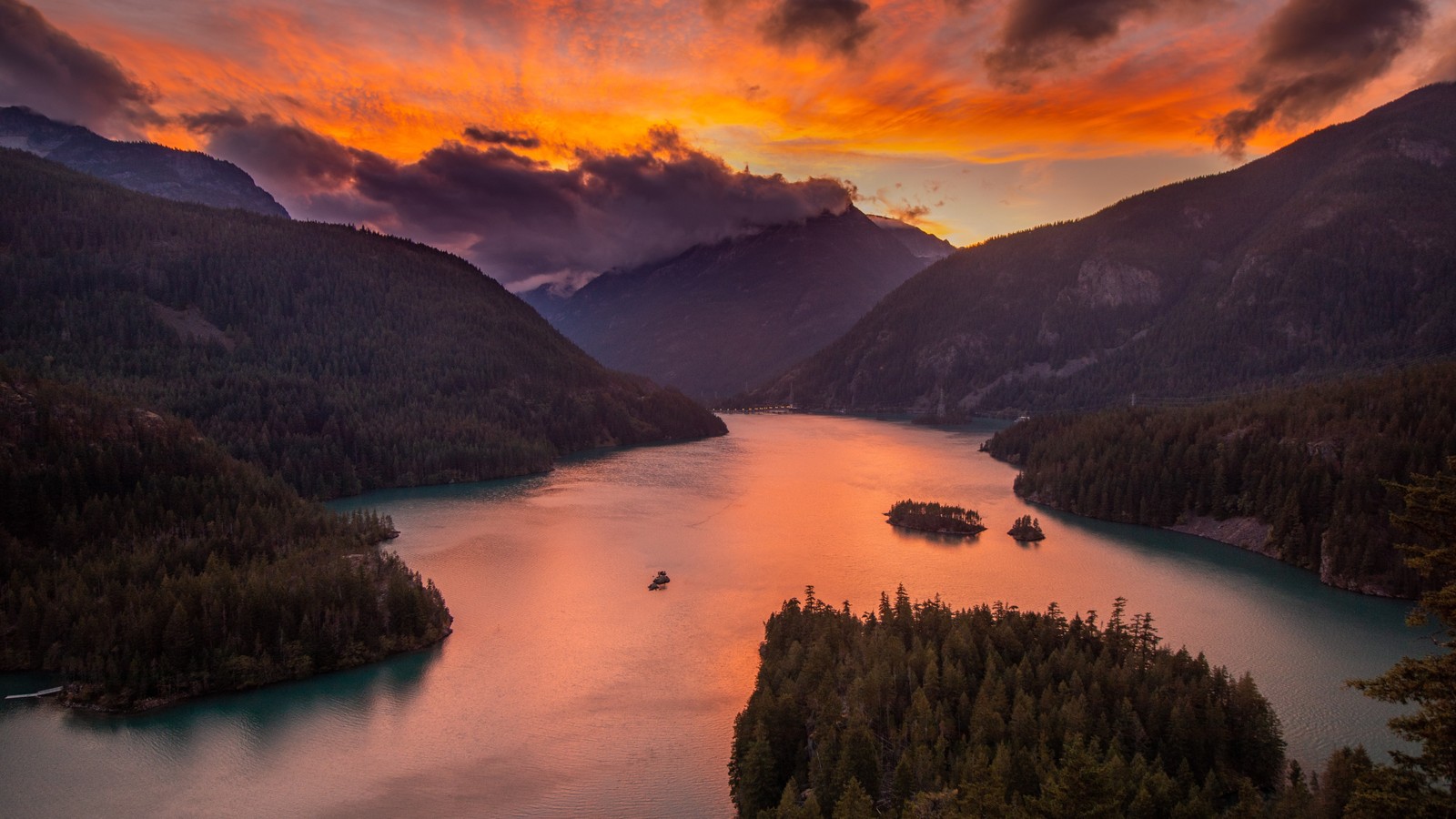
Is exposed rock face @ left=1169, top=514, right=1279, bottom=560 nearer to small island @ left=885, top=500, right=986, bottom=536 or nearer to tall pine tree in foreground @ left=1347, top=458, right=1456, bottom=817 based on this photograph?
small island @ left=885, top=500, right=986, bottom=536

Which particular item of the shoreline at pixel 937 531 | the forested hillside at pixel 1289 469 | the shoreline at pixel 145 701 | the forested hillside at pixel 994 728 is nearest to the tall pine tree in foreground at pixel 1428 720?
the forested hillside at pixel 994 728

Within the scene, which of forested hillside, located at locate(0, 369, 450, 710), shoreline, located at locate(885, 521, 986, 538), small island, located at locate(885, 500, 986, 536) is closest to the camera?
forested hillside, located at locate(0, 369, 450, 710)

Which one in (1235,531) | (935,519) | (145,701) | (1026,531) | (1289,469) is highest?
(1289,469)

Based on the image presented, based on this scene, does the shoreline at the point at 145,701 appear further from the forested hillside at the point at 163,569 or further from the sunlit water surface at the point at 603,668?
the sunlit water surface at the point at 603,668

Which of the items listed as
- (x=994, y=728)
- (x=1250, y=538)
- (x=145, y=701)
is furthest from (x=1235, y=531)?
(x=145, y=701)

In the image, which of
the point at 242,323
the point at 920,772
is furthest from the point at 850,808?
the point at 242,323

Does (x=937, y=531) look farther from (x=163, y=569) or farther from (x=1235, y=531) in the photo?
(x=163, y=569)

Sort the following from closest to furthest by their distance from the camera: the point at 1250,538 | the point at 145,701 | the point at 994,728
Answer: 1. the point at 994,728
2. the point at 145,701
3. the point at 1250,538

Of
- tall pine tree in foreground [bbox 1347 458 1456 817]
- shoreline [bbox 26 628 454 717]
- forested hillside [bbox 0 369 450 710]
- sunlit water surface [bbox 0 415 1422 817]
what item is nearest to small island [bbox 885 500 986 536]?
sunlit water surface [bbox 0 415 1422 817]
